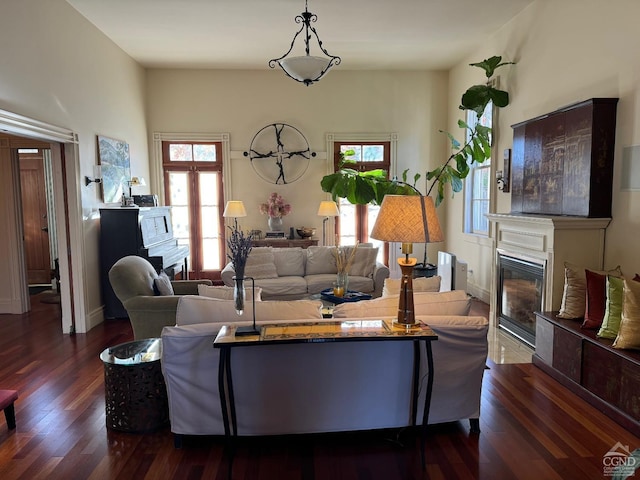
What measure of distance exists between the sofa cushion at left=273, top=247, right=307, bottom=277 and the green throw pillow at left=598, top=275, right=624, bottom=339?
3.43 meters

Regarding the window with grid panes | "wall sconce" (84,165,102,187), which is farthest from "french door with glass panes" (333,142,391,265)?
"wall sconce" (84,165,102,187)

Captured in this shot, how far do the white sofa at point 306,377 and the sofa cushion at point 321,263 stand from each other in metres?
2.96

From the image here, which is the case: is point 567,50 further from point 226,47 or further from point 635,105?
point 226,47

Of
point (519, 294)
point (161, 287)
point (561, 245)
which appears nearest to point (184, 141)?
point (161, 287)

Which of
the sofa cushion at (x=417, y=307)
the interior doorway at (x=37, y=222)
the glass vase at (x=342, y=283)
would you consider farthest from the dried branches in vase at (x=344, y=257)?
the interior doorway at (x=37, y=222)

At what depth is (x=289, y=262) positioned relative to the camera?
18.5 feet

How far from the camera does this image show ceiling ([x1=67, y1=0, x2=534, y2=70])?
4684 mm

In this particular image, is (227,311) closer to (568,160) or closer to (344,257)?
(344,257)

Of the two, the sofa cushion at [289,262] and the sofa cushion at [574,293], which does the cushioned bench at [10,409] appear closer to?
the sofa cushion at [289,262]

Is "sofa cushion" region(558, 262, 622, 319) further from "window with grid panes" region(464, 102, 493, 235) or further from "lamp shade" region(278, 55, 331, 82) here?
"lamp shade" region(278, 55, 331, 82)

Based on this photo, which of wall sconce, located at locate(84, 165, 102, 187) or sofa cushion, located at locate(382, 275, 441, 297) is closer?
sofa cushion, located at locate(382, 275, 441, 297)

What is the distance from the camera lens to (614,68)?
11.8 ft

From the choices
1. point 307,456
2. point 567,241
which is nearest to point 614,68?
point 567,241

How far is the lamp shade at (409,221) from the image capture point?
2.41m
